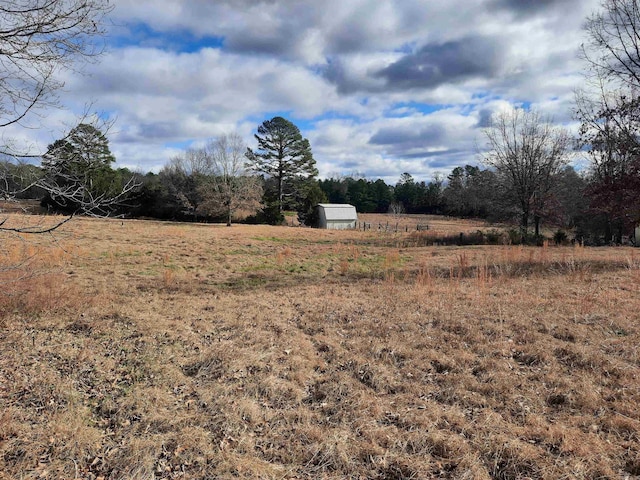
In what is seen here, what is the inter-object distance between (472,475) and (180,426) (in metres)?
2.60

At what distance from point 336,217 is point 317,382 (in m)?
40.1

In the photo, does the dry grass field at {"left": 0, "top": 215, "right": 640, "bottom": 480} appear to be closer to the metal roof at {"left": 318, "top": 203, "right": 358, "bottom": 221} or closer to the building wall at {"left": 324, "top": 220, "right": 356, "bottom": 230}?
the building wall at {"left": 324, "top": 220, "right": 356, "bottom": 230}

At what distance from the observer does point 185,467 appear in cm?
301

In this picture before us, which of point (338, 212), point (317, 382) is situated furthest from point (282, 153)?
point (317, 382)

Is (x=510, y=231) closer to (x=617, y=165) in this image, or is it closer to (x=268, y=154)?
(x=617, y=165)

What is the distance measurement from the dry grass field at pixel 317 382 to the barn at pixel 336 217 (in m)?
35.0

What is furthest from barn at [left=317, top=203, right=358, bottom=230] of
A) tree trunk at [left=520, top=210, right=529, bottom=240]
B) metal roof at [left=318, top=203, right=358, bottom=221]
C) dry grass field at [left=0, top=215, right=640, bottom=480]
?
dry grass field at [left=0, top=215, right=640, bottom=480]

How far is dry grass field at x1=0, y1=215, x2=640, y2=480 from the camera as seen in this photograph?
3.05 m

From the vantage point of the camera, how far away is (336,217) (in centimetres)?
4431

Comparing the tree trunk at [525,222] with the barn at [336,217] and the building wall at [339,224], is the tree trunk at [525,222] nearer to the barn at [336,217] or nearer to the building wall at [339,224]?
the building wall at [339,224]

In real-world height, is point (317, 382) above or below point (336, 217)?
below

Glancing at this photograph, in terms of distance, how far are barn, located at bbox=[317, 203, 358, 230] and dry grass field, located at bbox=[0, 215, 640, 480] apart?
35023mm

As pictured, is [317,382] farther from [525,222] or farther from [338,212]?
[338,212]

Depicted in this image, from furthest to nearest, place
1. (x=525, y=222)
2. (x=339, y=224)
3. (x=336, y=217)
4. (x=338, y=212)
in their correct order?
1. (x=338, y=212)
2. (x=336, y=217)
3. (x=339, y=224)
4. (x=525, y=222)
